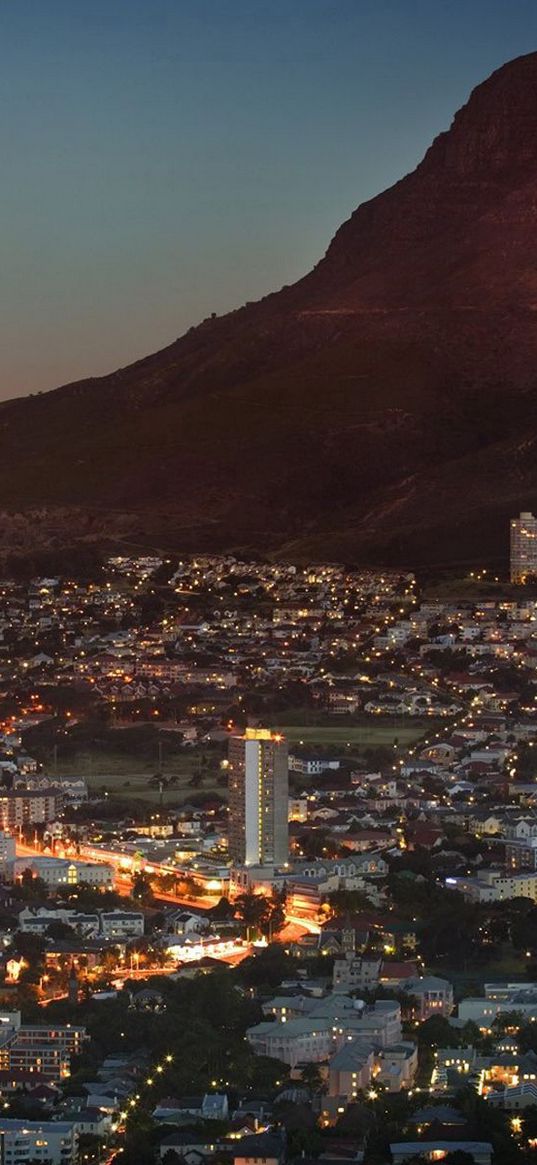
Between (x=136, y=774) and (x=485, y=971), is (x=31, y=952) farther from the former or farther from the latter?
(x=136, y=774)

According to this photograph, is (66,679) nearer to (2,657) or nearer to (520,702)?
(2,657)

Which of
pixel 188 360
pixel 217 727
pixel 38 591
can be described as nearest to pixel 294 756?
pixel 217 727

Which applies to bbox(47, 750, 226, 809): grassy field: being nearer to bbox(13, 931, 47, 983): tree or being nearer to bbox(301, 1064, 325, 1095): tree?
bbox(13, 931, 47, 983): tree

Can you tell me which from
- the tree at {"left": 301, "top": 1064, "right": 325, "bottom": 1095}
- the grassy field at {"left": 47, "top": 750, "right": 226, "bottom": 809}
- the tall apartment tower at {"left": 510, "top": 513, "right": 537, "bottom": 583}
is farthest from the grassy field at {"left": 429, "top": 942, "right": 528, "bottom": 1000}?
the tall apartment tower at {"left": 510, "top": 513, "right": 537, "bottom": 583}

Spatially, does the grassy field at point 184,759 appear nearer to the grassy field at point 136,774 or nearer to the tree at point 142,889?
the grassy field at point 136,774

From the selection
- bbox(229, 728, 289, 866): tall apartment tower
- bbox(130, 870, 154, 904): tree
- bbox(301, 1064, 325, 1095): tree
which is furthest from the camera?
bbox(229, 728, 289, 866): tall apartment tower

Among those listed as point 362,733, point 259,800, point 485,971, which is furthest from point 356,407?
point 485,971
